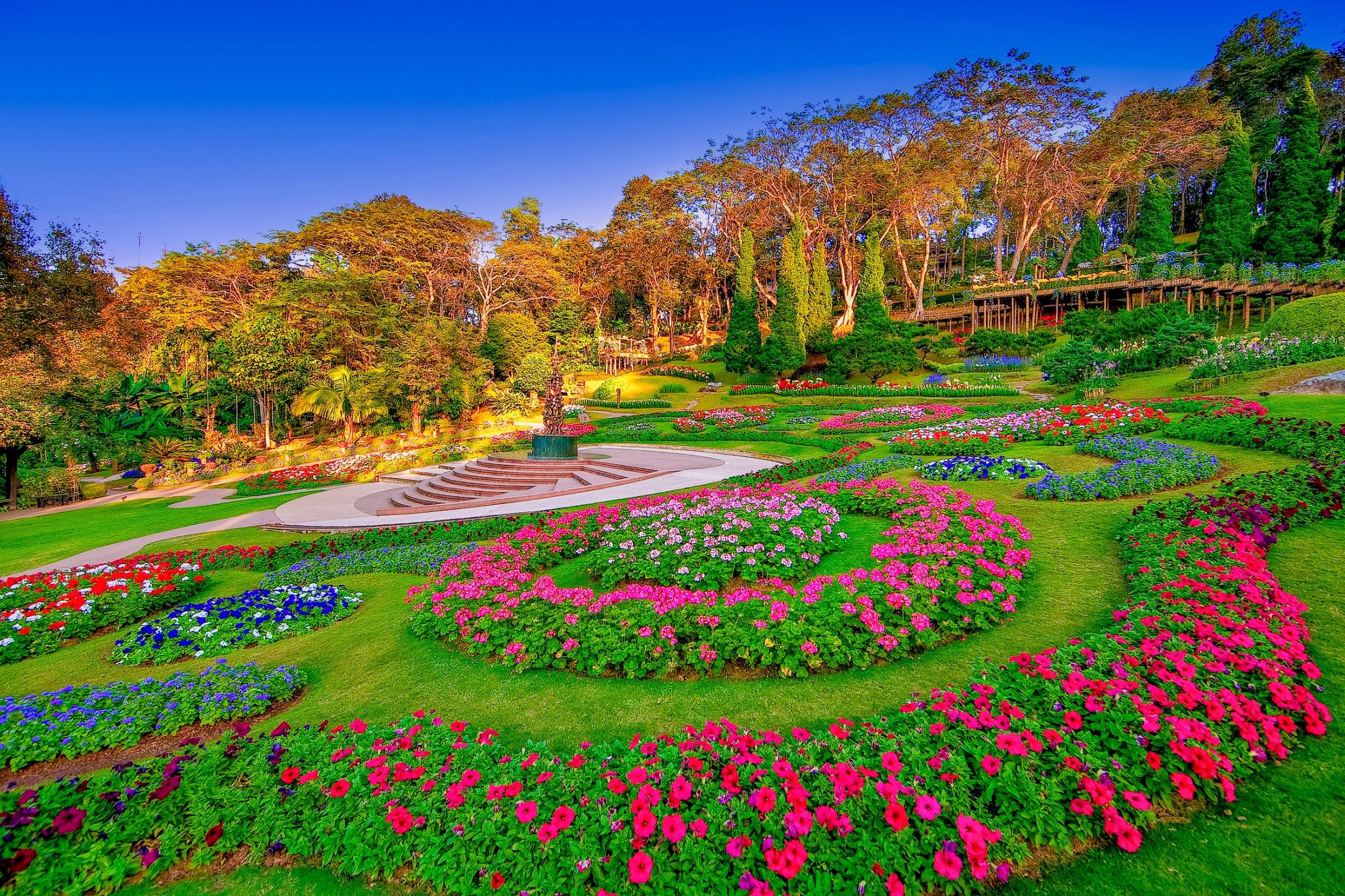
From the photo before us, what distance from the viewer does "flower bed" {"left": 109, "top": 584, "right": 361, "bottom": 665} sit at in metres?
5.35

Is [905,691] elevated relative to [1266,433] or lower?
lower

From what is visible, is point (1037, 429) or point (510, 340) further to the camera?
point (510, 340)

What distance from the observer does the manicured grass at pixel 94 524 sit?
1080 cm

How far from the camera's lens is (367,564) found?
797 centimetres

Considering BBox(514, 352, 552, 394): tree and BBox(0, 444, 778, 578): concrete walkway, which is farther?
BBox(514, 352, 552, 394): tree

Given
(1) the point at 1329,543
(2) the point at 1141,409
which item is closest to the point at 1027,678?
(1) the point at 1329,543

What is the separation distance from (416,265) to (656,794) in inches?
1505

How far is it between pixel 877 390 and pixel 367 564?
23589 mm

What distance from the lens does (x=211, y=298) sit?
31.7m

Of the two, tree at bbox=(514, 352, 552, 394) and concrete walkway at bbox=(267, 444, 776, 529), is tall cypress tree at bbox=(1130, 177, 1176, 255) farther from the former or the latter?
concrete walkway at bbox=(267, 444, 776, 529)

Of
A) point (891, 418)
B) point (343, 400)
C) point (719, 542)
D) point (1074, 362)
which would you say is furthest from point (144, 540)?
point (1074, 362)

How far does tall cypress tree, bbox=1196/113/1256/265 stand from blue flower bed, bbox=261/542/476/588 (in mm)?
50842

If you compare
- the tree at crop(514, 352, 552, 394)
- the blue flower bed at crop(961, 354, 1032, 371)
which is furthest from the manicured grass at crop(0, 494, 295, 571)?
the blue flower bed at crop(961, 354, 1032, 371)

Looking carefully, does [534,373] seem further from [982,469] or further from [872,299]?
[982,469]
